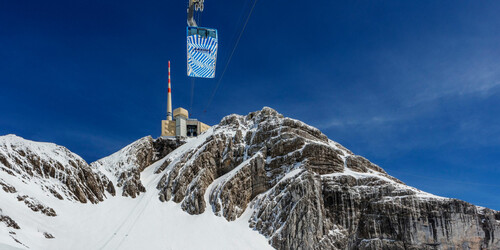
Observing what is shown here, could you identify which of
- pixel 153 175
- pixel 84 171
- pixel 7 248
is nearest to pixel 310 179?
pixel 153 175

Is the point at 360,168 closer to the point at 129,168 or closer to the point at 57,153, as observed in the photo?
the point at 129,168

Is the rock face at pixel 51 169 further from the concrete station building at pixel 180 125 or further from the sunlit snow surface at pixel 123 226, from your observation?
the concrete station building at pixel 180 125

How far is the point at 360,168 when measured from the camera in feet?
339

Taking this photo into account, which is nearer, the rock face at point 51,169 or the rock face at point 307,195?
the rock face at point 307,195

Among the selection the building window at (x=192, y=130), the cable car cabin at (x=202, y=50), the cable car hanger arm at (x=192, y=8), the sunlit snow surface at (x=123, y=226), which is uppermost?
the building window at (x=192, y=130)

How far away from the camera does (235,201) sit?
101 metres

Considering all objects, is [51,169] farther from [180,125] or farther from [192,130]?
[192,130]

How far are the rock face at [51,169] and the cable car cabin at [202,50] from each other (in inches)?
2369

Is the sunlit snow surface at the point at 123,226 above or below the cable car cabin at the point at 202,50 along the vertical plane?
below

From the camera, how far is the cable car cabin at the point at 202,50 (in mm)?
42750

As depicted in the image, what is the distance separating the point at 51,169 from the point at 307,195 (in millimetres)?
61263

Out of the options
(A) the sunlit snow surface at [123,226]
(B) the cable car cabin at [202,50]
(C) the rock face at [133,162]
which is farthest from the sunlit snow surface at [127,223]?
(B) the cable car cabin at [202,50]

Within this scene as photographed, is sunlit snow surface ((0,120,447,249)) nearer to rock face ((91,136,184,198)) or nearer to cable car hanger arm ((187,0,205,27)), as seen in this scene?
rock face ((91,136,184,198))

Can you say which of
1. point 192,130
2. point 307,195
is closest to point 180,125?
point 192,130
